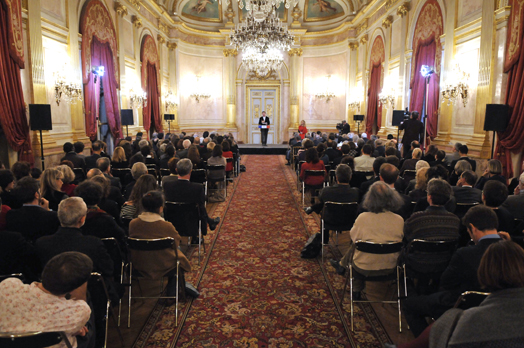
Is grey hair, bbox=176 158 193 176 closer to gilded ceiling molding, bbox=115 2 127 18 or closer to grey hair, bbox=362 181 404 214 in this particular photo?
grey hair, bbox=362 181 404 214

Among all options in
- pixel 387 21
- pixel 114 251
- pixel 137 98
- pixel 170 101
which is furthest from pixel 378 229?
pixel 170 101

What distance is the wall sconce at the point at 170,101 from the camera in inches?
678

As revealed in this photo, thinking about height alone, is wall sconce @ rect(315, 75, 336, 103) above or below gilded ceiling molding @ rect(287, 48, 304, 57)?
below

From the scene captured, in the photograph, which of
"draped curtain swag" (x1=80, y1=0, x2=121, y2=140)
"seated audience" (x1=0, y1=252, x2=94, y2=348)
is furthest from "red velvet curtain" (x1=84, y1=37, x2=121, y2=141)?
"seated audience" (x1=0, y1=252, x2=94, y2=348)

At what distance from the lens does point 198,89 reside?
19609 mm

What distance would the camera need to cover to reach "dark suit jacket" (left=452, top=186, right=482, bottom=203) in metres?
4.30

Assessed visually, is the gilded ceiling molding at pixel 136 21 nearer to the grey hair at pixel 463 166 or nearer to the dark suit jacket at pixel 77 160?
the dark suit jacket at pixel 77 160

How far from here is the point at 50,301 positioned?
1.93m

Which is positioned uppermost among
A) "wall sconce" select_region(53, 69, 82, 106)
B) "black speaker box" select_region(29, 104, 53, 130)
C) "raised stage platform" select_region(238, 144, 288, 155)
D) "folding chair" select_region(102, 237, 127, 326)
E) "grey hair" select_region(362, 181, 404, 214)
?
"wall sconce" select_region(53, 69, 82, 106)

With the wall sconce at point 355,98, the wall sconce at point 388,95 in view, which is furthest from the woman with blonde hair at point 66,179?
the wall sconce at point 355,98

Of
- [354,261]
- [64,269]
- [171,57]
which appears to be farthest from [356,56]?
[64,269]

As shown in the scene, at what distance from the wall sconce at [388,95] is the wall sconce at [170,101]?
29.8 feet

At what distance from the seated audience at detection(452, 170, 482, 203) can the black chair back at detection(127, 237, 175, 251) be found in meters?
3.18

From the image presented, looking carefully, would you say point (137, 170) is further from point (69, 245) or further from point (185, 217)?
point (69, 245)
